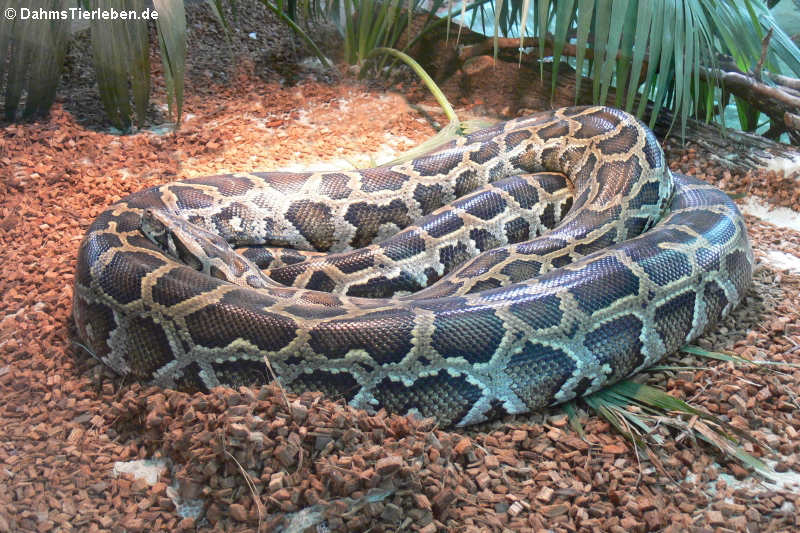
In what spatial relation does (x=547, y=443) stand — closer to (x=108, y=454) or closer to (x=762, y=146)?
(x=108, y=454)

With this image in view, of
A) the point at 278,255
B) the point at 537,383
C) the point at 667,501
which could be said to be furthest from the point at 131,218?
the point at 667,501

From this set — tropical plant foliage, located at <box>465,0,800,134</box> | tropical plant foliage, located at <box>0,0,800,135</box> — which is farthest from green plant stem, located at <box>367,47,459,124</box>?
tropical plant foliage, located at <box>465,0,800,134</box>

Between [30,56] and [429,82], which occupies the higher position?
[30,56]

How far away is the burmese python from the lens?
3.80 metres

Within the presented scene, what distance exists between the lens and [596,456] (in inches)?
148

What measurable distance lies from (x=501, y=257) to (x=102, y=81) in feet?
14.9

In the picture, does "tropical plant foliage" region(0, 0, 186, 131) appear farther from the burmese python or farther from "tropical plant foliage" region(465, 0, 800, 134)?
"tropical plant foliage" region(465, 0, 800, 134)

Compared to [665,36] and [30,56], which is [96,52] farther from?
[665,36]

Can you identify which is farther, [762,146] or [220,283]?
[762,146]

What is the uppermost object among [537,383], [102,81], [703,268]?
[102,81]

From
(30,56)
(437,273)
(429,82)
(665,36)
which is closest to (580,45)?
(665,36)

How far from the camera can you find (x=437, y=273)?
5.67 meters

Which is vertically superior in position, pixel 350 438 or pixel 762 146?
pixel 762 146

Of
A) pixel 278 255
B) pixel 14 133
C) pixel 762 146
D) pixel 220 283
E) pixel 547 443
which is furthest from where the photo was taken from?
pixel 762 146
